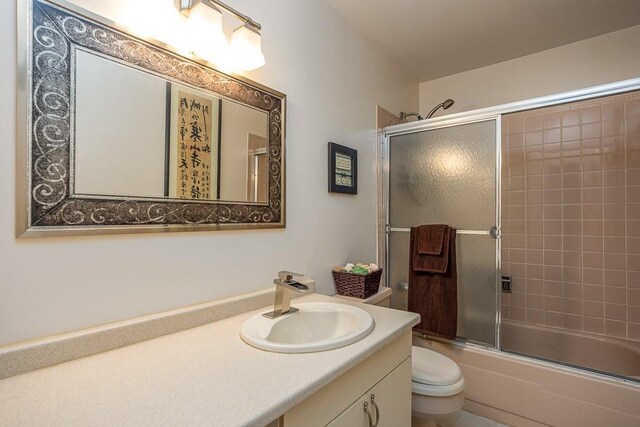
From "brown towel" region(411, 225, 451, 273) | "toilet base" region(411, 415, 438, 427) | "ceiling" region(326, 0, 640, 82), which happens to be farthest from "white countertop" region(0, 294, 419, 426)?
"ceiling" region(326, 0, 640, 82)

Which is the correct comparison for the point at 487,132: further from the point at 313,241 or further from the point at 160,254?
the point at 160,254

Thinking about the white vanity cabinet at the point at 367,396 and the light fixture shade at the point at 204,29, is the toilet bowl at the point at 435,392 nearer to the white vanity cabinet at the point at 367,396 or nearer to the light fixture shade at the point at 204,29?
the white vanity cabinet at the point at 367,396

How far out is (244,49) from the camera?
1.15 metres

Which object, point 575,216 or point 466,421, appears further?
point 575,216

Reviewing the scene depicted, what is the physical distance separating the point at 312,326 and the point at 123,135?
913mm

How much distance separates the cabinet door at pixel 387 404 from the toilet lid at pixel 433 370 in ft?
0.83

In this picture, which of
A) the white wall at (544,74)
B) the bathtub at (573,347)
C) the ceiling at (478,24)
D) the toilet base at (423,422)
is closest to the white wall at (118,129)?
the ceiling at (478,24)

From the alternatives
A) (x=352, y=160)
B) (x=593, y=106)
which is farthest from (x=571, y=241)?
(x=352, y=160)

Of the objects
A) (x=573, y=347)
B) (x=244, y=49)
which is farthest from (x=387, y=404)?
(x=573, y=347)

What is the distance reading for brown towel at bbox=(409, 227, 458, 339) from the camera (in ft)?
6.24

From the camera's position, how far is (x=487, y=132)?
6.17 ft

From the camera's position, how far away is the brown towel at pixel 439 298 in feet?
6.24

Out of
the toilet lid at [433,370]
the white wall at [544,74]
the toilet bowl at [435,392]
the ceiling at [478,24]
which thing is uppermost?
the ceiling at [478,24]

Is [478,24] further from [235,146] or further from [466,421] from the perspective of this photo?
[466,421]
